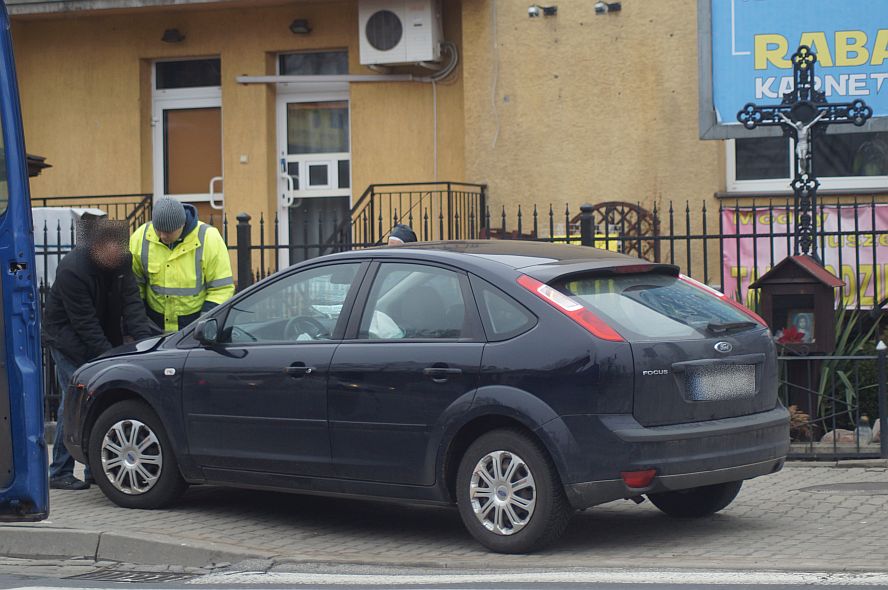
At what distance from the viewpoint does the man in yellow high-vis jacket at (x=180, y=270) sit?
9109 mm

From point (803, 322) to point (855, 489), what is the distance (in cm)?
215

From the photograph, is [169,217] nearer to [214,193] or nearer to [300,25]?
[300,25]

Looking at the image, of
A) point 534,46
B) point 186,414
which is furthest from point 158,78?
point 186,414

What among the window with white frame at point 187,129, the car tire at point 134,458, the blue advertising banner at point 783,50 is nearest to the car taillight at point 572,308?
the car tire at point 134,458

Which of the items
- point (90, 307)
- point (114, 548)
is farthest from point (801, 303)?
point (114, 548)

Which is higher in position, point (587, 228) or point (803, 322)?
point (587, 228)

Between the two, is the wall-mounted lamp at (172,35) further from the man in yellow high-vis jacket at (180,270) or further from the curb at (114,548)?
the curb at (114,548)

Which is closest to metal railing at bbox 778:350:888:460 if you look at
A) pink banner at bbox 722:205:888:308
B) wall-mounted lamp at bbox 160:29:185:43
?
pink banner at bbox 722:205:888:308

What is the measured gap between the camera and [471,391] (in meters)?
6.65

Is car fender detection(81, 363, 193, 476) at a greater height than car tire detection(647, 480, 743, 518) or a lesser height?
greater

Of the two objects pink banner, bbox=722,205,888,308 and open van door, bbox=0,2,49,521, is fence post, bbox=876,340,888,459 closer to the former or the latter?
pink banner, bbox=722,205,888,308

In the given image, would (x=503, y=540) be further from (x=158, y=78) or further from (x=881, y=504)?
(x=158, y=78)

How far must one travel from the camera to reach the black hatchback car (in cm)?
639

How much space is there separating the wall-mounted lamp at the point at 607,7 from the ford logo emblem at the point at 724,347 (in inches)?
371
